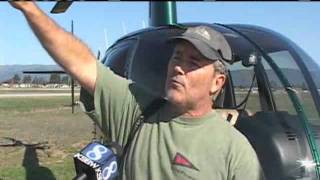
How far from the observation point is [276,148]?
421 cm

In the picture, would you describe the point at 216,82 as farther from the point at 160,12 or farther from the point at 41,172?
the point at 41,172

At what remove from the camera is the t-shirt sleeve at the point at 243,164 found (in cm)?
247

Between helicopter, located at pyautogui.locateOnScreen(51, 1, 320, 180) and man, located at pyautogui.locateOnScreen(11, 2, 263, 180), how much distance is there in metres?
1.65

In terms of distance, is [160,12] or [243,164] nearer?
[243,164]

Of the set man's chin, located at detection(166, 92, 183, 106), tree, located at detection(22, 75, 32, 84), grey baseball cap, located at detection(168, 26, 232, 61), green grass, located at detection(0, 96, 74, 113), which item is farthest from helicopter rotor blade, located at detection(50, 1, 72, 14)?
tree, located at detection(22, 75, 32, 84)

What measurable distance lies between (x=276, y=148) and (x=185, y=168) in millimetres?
1879

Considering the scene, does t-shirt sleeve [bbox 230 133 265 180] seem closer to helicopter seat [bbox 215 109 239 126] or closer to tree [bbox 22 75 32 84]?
helicopter seat [bbox 215 109 239 126]

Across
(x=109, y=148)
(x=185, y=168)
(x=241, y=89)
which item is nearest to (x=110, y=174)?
(x=109, y=148)

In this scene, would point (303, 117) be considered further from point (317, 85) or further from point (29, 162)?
point (29, 162)

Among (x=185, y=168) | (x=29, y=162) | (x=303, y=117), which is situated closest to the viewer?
(x=185, y=168)

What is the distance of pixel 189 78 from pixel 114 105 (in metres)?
0.35

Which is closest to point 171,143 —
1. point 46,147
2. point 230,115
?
point 230,115

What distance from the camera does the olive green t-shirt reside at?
2.48 m

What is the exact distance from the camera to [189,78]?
8.24 feet
